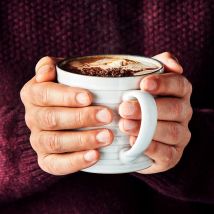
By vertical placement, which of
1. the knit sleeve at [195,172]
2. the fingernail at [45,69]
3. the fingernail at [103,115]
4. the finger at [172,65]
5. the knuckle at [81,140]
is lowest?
the knit sleeve at [195,172]

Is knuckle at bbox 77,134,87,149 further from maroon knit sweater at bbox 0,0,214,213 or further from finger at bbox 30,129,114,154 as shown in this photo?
maroon knit sweater at bbox 0,0,214,213

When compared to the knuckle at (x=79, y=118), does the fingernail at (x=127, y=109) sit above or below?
above

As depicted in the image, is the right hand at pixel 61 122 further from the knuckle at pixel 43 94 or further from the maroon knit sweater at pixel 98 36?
the maroon knit sweater at pixel 98 36

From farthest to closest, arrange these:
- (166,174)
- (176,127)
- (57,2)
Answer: (57,2)
(166,174)
(176,127)

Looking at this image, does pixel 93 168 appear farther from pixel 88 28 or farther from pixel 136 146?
pixel 88 28

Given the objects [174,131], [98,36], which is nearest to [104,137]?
[174,131]

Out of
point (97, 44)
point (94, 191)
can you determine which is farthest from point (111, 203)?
point (97, 44)

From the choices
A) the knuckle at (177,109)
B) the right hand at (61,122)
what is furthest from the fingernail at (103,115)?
the knuckle at (177,109)

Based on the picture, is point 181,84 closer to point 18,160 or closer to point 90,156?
point 90,156
